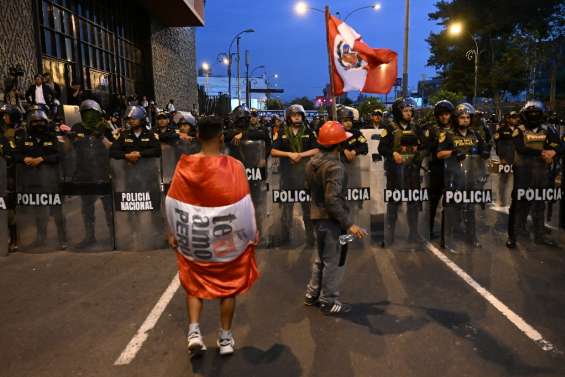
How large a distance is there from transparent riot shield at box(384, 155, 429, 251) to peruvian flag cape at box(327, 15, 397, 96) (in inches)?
101

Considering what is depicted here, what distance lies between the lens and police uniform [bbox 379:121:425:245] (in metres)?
7.08

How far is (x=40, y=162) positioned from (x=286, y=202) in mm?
3553

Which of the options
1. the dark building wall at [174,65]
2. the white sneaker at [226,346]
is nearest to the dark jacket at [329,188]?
the white sneaker at [226,346]

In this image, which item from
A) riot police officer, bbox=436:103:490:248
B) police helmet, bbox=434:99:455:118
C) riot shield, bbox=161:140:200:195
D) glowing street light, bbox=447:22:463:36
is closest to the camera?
riot police officer, bbox=436:103:490:248

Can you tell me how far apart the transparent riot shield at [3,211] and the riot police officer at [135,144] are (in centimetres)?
146

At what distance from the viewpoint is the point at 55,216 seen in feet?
23.4

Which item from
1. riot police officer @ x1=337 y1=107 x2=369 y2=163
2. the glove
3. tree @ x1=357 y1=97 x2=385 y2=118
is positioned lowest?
the glove

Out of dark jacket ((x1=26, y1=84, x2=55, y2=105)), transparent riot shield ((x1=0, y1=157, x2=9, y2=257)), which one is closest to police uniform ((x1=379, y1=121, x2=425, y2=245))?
transparent riot shield ((x1=0, y1=157, x2=9, y2=257))

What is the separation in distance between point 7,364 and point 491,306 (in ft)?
14.6

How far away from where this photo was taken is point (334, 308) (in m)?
4.86

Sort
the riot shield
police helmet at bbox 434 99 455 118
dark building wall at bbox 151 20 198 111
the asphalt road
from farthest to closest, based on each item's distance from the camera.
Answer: dark building wall at bbox 151 20 198 111, the riot shield, police helmet at bbox 434 99 455 118, the asphalt road

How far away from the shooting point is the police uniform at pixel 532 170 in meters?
6.90

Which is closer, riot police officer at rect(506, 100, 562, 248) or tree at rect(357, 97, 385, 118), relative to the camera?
riot police officer at rect(506, 100, 562, 248)

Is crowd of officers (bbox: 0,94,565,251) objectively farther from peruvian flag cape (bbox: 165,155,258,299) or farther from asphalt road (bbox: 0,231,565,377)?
peruvian flag cape (bbox: 165,155,258,299)
